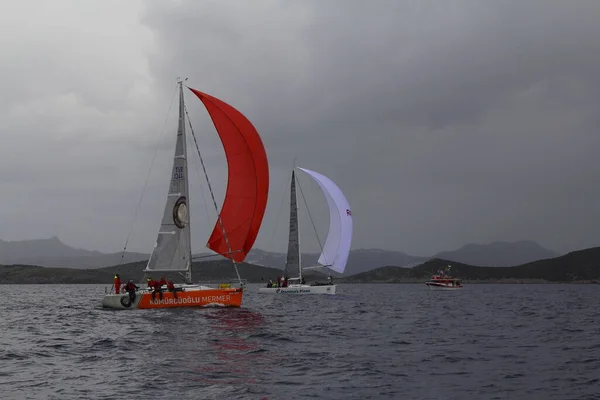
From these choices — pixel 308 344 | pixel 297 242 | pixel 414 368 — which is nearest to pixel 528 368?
pixel 414 368

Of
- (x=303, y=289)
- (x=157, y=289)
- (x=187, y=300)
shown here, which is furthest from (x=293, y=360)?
(x=303, y=289)

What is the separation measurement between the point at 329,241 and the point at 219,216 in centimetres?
3158

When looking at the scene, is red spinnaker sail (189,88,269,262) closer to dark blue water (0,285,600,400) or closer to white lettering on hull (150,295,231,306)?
white lettering on hull (150,295,231,306)

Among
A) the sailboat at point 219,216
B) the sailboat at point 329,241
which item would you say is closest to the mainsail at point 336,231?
the sailboat at point 329,241

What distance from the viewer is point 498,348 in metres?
21.1

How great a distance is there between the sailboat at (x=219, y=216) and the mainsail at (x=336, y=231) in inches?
1131

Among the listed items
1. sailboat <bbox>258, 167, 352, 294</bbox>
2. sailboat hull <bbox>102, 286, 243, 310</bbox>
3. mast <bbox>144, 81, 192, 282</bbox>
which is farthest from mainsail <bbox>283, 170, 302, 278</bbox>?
sailboat hull <bbox>102, 286, 243, 310</bbox>

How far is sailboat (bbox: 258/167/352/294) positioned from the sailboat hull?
29.8 metres

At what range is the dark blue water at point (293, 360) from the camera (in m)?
13.9

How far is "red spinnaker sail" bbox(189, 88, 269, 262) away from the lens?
124 ft

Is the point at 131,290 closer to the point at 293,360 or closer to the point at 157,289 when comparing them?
the point at 157,289

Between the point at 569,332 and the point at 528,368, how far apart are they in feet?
37.6

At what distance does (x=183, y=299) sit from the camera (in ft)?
111

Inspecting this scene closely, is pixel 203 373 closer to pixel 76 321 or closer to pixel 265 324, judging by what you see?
pixel 265 324
